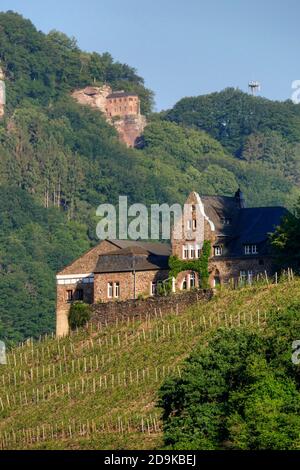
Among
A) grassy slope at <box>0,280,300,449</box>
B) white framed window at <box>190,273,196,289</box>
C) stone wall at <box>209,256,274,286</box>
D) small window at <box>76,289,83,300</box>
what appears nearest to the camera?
grassy slope at <box>0,280,300,449</box>

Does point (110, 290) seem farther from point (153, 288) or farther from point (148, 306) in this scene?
point (148, 306)

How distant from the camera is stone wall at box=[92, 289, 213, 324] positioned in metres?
99.9

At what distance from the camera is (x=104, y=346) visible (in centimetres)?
9975

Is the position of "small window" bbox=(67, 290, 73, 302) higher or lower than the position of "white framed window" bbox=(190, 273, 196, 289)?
lower

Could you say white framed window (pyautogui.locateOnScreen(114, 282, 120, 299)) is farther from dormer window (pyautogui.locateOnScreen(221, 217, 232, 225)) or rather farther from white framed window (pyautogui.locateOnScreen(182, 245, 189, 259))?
dormer window (pyautogui.locateOnScreen(221, 217, 232, 225))

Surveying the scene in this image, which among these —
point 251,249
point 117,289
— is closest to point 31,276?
point 117,289

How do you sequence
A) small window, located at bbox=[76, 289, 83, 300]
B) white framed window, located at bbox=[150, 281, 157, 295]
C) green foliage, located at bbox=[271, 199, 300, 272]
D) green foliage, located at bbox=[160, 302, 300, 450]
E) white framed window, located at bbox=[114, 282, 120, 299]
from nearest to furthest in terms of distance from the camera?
green foliage, located at bbox=[160, 302, 300, 450] < green foliage, located at bbox=[271, 199, 300, 272] < white framed window, located at bbox=[150, 281, 157, 295] < white framed window, located at bbox=[114, 282, 120, 299] < small window, located at bbox=[76, 289, 83, 300]

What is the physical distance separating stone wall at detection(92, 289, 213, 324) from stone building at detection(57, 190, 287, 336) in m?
1.70

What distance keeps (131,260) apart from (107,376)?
12832mm

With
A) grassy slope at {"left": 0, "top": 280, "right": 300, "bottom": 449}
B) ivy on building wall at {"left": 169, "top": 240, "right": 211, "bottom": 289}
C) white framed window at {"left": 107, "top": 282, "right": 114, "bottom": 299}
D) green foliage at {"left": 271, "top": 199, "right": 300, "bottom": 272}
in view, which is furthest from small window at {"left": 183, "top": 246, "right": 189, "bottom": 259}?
green foliage at {"left": 271, "top": 199, "right": 300, "bottom": 272}

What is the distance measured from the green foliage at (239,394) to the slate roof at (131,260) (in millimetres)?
22997

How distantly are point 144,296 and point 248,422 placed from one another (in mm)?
29921

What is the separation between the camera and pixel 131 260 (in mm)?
105875
